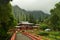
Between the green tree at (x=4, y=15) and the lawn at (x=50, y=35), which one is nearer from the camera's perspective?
the green tree at (x=4, y=15)

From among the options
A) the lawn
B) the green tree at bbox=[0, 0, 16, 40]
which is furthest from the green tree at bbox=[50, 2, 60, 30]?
the green tree at bbox=[0, 0, 16, 40]

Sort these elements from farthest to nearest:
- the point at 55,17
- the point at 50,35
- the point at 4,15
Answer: the point at 55,17 < the point at 50,35 < the point at 4,15

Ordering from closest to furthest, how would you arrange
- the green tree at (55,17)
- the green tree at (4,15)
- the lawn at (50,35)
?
the green tree at (4,15), the lawn at (50,35), the green tree at (55,17)

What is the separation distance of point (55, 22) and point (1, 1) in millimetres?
60091

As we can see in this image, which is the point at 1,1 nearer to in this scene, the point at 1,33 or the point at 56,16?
the point at 1,33

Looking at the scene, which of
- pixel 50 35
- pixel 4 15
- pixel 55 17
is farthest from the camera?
pixel 55 17

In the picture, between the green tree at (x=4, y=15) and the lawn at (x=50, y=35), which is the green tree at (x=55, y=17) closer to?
the lawn at (x=50, y=35)

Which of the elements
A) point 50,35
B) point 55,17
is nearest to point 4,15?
point 50,35

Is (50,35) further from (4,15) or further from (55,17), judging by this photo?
(55,17)

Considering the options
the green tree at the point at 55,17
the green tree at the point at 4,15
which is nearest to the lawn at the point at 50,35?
the green tree at the point at 4,15

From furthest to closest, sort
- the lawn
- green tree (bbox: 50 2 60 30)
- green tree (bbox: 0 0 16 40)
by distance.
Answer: green tree (bbox: 50 2 60 30) → the lawn → green tree (bbox: 0 0 16 40)

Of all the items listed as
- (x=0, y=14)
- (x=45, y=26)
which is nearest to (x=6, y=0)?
(x=0, y=14)

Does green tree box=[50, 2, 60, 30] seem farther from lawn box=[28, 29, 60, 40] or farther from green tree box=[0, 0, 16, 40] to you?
green tree box=[0, 0, 16, 40]

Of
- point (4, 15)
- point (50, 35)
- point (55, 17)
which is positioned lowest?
point (50, 35)
